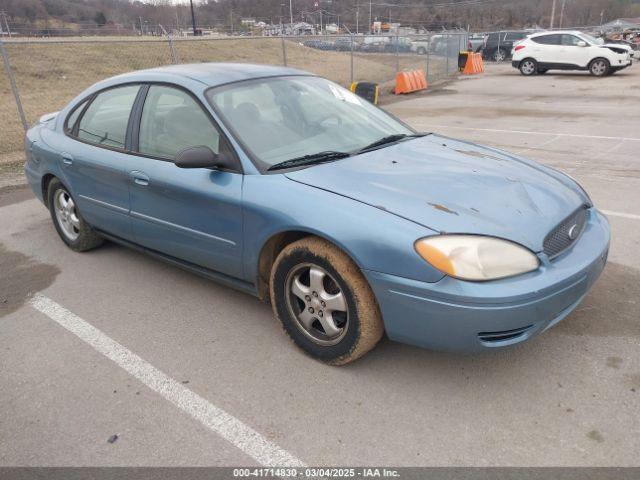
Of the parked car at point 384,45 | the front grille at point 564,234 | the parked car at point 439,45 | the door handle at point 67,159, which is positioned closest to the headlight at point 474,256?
the front grille at point 564,234

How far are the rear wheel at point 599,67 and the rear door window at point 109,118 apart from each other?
19.4 meters

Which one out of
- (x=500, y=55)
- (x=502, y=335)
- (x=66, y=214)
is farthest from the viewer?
(x=500, y=55)

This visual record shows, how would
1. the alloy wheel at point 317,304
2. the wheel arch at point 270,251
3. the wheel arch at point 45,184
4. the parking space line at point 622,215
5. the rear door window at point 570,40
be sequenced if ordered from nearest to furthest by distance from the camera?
the alloy wheel at point 317,304
the wheel arch at point 270,251
the wheel arch at point 45,184
the parking space line at point 622,215
the rear door window at point 570,40

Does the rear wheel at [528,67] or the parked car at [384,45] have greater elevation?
the parked car at [384,45]

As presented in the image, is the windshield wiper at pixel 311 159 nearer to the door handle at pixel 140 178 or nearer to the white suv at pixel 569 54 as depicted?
the door handle at pixel 140 178

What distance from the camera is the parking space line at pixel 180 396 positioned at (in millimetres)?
2371

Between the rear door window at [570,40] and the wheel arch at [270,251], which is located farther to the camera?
the rear door window at [570,40]

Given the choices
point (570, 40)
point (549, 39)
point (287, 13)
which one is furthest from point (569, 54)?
point (287, 13)

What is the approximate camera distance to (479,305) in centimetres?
236

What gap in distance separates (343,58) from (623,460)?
22773mm

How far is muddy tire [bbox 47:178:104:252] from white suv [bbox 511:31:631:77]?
19587 mm

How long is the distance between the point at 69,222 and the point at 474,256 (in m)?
3.74

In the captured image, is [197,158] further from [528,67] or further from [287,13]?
[287,13]

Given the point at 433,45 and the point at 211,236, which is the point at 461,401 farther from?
the point at 433,45
